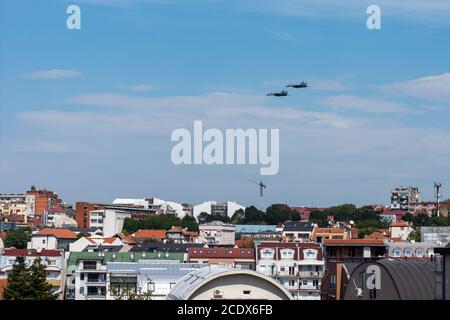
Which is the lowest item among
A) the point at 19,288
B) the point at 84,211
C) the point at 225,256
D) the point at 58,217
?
the point at 19,288

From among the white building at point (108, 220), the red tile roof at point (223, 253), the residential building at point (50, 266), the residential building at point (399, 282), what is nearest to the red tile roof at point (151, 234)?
the white building at point (108, 220)

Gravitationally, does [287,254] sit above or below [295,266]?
above

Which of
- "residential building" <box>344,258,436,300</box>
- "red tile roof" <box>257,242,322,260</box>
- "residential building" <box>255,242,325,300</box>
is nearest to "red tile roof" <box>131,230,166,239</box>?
"red tile roof" <box>257,242,322,260</box>

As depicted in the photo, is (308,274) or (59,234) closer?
(308,274)

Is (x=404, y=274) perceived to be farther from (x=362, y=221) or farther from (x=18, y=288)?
(x=362, y=221)

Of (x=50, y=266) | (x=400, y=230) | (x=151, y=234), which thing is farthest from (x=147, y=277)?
(x=400, y=230)

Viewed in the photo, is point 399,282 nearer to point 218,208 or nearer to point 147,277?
point 147,277
